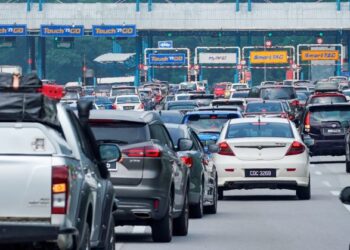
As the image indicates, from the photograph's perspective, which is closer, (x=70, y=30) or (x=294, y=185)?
(x=294, y=185)

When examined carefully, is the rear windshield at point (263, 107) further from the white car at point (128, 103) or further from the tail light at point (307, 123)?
the white car at point (128, 103)

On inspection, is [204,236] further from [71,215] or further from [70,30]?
[70,30]

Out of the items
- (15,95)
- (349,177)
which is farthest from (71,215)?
(349,177)

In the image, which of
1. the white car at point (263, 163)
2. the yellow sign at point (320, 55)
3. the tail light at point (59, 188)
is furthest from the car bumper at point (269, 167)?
the yellow sign at point (320, 55)

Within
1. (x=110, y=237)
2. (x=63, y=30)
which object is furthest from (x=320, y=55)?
(x=110, y=237)

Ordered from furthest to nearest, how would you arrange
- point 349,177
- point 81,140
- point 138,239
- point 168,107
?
point 168,107 < point 349,177 < point 138,239 < point 81,140

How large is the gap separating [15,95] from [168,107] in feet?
147

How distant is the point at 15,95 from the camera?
1087 centimetres

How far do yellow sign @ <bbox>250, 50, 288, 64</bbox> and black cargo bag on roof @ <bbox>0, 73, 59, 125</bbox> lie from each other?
118765mm

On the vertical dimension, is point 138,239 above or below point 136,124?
below

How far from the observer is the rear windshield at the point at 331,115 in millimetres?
39938

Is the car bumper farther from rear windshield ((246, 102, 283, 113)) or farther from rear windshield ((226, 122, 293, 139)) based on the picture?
rear windshield ((246, 102, 283, 113))

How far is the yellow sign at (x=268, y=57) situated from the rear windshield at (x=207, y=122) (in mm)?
95353

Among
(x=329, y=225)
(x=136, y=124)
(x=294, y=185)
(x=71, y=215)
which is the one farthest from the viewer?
(x=294, y=185)
